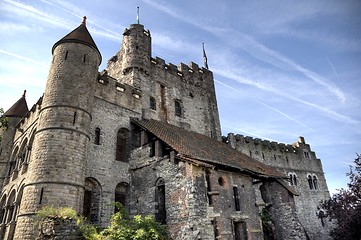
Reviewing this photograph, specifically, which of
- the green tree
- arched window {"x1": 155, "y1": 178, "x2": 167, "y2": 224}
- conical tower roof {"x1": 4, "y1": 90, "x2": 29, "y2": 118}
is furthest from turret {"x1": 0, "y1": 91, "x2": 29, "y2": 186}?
the green tree

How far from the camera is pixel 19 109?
2238 centimetres

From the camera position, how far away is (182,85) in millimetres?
23703

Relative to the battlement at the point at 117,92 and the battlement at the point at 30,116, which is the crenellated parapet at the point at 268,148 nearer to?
the battlement at the point at 117,92

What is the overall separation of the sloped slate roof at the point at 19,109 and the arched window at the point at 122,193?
1252 cm

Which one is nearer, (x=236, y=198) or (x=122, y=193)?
(x=236, y=198)

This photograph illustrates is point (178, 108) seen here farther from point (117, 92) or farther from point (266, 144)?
point (266, 144)

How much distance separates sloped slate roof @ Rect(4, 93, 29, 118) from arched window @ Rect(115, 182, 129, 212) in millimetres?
12518

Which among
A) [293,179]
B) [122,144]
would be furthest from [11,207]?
[293,179]

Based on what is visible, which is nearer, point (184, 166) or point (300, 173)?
point (184, 166)

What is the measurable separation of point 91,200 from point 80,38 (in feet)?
30.2

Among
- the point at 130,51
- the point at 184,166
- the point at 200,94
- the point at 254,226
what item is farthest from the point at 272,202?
the point at 130,51

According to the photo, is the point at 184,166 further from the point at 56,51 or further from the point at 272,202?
the point at 56,51

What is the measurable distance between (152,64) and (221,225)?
14.2 metres

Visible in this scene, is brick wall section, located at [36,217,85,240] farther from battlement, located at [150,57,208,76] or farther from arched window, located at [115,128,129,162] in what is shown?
battlement, located at [150,57,208,76]
